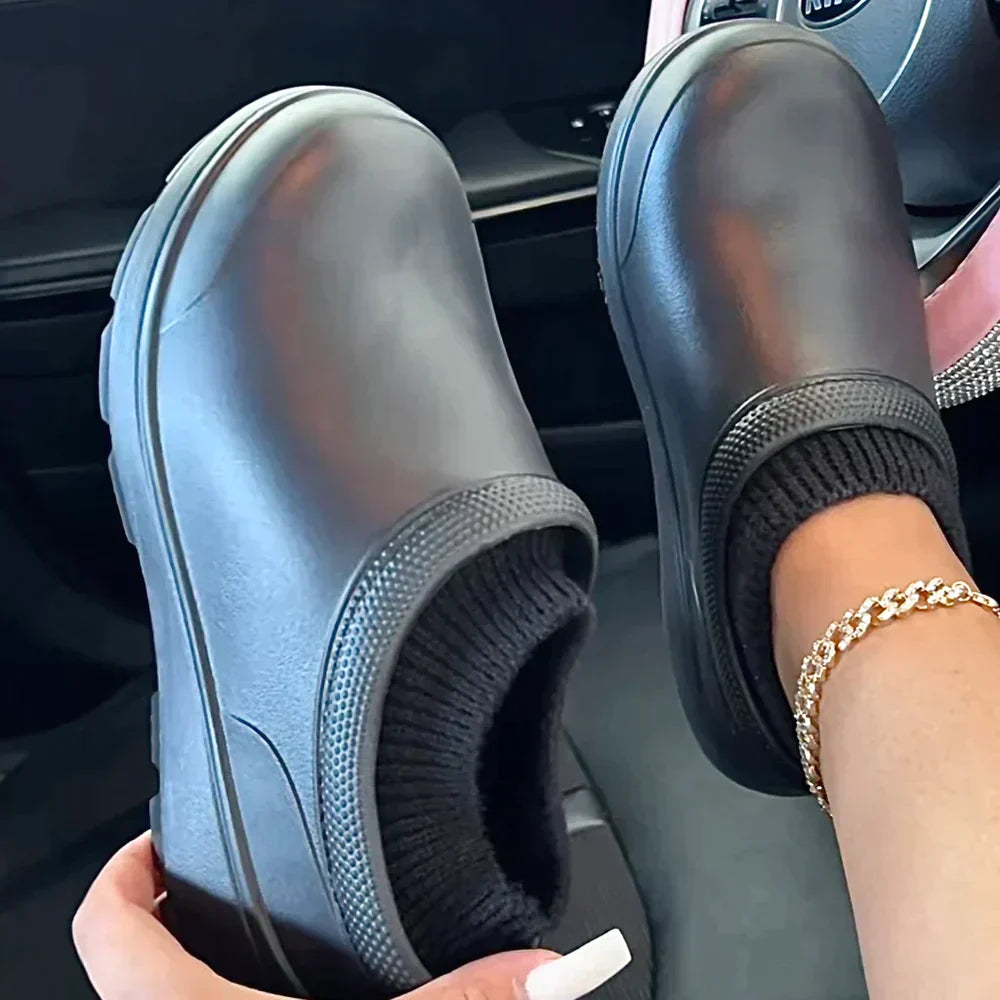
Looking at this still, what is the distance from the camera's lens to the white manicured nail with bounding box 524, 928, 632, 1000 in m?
0.55

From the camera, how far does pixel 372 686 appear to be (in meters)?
0.56

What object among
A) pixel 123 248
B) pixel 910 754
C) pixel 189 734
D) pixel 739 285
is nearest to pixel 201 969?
pixel 189 734

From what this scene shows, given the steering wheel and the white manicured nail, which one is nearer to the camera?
the white manicured nail

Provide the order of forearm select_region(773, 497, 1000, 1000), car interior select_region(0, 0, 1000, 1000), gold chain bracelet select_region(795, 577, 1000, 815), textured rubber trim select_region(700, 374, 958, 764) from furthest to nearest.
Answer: car interior select_region(0, 0, 1000, 1000) < textured rubber trim select_region(700, 374, 958, 764) < gold chain bracelet select_region(795, 577, 1000, 815) < forearm select_region(773, 497, 1000, 1000)

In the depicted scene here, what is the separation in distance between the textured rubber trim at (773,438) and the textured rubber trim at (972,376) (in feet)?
0.19

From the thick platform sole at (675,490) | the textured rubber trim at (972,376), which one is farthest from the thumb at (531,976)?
the textured rubber trim at (972,376)

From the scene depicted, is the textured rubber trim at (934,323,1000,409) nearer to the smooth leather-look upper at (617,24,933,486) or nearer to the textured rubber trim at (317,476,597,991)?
the smooth leather-look upper at (617,24,933,486)

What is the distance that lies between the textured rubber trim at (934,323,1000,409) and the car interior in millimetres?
15

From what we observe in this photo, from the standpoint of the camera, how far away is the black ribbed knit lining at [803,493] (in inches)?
28.1

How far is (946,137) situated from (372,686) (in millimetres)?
519

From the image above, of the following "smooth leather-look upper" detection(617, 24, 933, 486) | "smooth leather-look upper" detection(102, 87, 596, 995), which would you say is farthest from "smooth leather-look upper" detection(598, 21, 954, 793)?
"smooth leather-look upper" detection(102, 87, 596, 995)

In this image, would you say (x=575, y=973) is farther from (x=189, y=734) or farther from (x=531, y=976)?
(x=189, y=734)

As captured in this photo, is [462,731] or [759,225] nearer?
[462,731]

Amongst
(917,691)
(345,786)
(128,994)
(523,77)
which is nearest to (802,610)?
(917,691)
